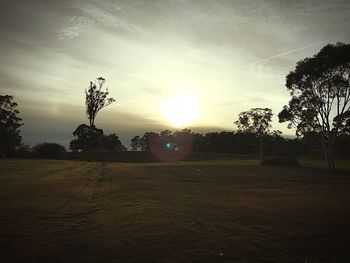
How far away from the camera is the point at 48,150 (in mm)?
62938

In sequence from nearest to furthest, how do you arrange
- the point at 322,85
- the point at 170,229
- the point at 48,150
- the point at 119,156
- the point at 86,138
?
the point at 170,229, the point at 322,85, the point at 48,150, the point at 119,156, the point at 86,138

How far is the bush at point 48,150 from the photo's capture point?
62.6 m

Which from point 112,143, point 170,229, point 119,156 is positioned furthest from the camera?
point 112,143

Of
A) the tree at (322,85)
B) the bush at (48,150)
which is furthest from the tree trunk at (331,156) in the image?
the bush at (48,150)

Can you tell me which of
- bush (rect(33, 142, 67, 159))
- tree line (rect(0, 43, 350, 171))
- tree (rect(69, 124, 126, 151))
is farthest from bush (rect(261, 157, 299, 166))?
tree (rect(69, 124, 126, 151))

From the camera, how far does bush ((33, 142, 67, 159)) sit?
62562mm

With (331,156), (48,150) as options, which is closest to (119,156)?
(48,150)

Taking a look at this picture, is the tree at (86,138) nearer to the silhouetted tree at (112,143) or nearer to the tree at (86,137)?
the tree at (86,137)

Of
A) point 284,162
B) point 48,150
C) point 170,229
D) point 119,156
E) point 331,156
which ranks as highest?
Result: point 48,150

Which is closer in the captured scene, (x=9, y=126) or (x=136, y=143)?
(x=9, y=126)

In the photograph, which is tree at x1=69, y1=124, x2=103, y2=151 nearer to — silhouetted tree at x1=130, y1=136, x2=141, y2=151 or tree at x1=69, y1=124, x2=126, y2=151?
tree at x1=69, y1=124, x2=126, y2=151

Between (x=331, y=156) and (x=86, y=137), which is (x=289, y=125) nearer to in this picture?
(x=331, y=156)

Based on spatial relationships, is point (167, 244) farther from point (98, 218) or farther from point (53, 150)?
point (53, 150)

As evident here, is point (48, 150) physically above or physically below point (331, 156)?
above
